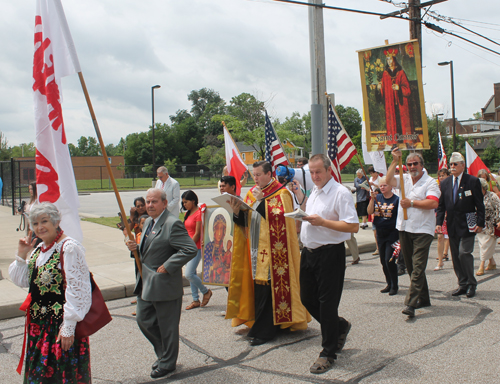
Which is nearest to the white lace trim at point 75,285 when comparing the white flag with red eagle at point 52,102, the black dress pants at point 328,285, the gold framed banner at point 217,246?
the white flag with red eagle at point 52,102

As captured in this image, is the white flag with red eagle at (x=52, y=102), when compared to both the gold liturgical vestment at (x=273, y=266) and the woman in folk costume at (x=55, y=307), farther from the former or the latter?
the gold liturgical vestment at (x=273, y=266)

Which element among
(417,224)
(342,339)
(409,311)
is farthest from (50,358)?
(417,224)

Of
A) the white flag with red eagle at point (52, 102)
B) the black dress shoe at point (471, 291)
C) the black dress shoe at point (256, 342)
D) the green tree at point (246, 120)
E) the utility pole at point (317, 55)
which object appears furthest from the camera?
the green tree at point (246, 120)

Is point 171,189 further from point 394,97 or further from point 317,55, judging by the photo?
point 394,97

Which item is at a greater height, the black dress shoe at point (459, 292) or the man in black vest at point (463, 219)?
the man in black vest at point (463, 219)

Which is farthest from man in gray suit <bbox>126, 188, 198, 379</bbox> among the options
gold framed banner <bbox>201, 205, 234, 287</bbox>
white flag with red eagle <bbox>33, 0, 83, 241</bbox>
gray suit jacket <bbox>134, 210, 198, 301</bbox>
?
gold framed banner <bbox>201, 205, 234, 287</bbox>

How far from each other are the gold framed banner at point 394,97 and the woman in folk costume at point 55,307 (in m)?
4.44

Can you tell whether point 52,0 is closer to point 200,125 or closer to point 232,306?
point 232,306

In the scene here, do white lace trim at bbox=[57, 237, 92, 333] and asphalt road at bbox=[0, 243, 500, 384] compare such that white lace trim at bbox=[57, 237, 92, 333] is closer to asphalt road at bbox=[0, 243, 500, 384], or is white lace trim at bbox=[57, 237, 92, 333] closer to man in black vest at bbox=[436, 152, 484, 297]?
asphalt road at bbox=[0, 243, 500, 384]

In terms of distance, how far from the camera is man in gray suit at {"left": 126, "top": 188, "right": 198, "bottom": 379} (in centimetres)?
393

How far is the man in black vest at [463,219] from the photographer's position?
21.1 ft

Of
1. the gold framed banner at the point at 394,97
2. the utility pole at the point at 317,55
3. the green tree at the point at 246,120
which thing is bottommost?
the gold framed banner at the point at 394,97

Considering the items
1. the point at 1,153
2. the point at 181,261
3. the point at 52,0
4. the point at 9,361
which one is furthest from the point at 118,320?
the point at 1,153

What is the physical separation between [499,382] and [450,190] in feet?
11.4
